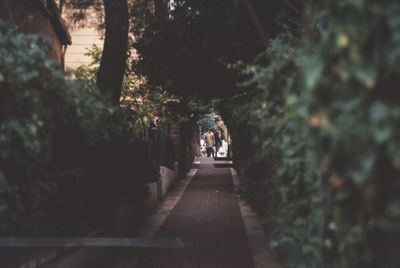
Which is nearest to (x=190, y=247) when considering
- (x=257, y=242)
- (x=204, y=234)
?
(x=257, y=242)

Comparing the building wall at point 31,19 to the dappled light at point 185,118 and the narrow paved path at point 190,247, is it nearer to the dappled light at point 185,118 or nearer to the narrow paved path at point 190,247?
the dappled light at point 185,118

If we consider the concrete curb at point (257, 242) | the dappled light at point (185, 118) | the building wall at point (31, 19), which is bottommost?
the concrete curb at point (257, 242)

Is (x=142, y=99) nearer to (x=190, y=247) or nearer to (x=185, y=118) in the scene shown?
(x=185, y=118)

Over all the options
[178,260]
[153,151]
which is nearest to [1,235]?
[178,260]

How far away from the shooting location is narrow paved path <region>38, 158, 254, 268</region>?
28.8 ft

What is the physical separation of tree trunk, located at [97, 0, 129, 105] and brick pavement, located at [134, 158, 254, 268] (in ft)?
10.3

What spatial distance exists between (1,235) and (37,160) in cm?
260

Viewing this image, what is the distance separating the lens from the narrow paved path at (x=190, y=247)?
346 inches

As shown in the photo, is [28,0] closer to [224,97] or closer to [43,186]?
[224,97]

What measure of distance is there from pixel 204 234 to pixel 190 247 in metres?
1.54

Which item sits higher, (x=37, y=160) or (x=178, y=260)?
(x=37, y=160)

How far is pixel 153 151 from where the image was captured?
17156 mm

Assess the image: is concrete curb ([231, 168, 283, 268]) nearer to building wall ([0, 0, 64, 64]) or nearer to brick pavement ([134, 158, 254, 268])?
brick pavement ([134, 158, 254, 268])

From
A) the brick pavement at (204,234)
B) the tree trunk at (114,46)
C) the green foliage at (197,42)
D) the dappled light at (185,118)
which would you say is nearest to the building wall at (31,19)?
the dappled light at (185,118)
